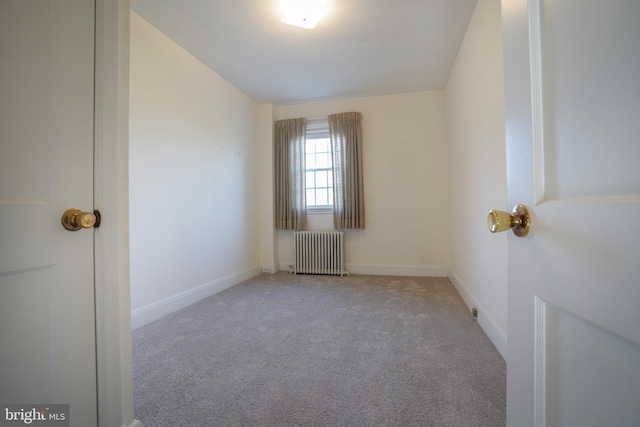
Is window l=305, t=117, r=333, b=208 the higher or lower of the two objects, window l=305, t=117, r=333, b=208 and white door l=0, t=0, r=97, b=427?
the higher

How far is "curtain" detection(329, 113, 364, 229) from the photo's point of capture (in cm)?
386

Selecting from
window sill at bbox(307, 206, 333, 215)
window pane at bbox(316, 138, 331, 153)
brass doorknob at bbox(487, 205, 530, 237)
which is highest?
window pane at bbox(316, 138, 331, 153)

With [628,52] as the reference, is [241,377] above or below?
below

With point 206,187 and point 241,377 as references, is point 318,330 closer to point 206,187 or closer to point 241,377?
point 241,377

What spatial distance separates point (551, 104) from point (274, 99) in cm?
402

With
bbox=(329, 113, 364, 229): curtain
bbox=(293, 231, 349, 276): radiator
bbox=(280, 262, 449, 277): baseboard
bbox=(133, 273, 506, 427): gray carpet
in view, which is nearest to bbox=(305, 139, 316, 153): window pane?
bbox=(329, 113, 364, 229): curtain

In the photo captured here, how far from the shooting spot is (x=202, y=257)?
9.56 feet

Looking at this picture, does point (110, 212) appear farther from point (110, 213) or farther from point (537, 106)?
point (537, 106)

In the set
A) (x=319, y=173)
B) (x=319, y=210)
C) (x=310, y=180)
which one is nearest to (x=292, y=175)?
(x=310, y=180)

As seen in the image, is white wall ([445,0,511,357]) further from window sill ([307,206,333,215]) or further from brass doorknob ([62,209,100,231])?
brass doorknob ([62,209,100,231])

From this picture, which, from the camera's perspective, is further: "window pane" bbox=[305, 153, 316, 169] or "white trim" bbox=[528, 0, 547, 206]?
"window pane" bbox=[305, 153, 316, 169]

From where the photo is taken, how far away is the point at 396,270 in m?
3.87

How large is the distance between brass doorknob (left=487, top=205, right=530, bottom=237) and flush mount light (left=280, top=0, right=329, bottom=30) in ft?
7.61

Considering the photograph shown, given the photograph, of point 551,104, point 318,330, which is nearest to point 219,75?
point 318,330
